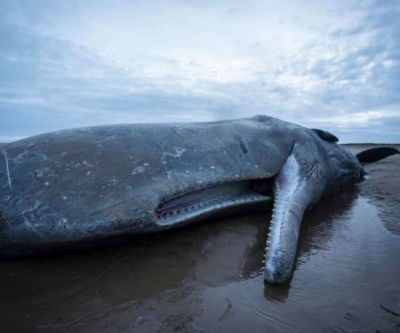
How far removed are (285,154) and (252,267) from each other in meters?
2.31

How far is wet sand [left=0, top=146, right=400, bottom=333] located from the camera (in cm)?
212

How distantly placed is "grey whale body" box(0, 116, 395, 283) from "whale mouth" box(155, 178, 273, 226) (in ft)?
0.05

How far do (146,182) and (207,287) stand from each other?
127cm

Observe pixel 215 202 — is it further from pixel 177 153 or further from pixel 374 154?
pixel 374 154

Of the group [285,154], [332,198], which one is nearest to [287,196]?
[285,154]

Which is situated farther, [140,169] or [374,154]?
[374,154]

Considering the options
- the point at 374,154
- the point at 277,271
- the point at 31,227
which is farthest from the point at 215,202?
the point at 374,154

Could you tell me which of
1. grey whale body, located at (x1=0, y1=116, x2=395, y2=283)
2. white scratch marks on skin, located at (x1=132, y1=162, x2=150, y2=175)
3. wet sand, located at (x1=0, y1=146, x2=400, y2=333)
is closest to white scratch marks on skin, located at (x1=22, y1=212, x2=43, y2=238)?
grey whale body, located at (x1=0, y1=116, x2=395, y2=283)

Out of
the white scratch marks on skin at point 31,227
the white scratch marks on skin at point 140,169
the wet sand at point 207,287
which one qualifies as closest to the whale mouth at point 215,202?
the wet sand at point 207,287

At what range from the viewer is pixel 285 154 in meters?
4.71

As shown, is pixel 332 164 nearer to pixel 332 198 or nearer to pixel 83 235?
pixel 332 198

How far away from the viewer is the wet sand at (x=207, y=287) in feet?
6.95

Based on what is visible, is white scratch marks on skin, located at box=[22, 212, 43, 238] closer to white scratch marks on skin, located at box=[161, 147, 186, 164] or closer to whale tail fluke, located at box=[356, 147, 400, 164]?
white scratch marks on skin, located at box=[161, 147, 186, 164]

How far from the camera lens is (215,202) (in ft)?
12.9
